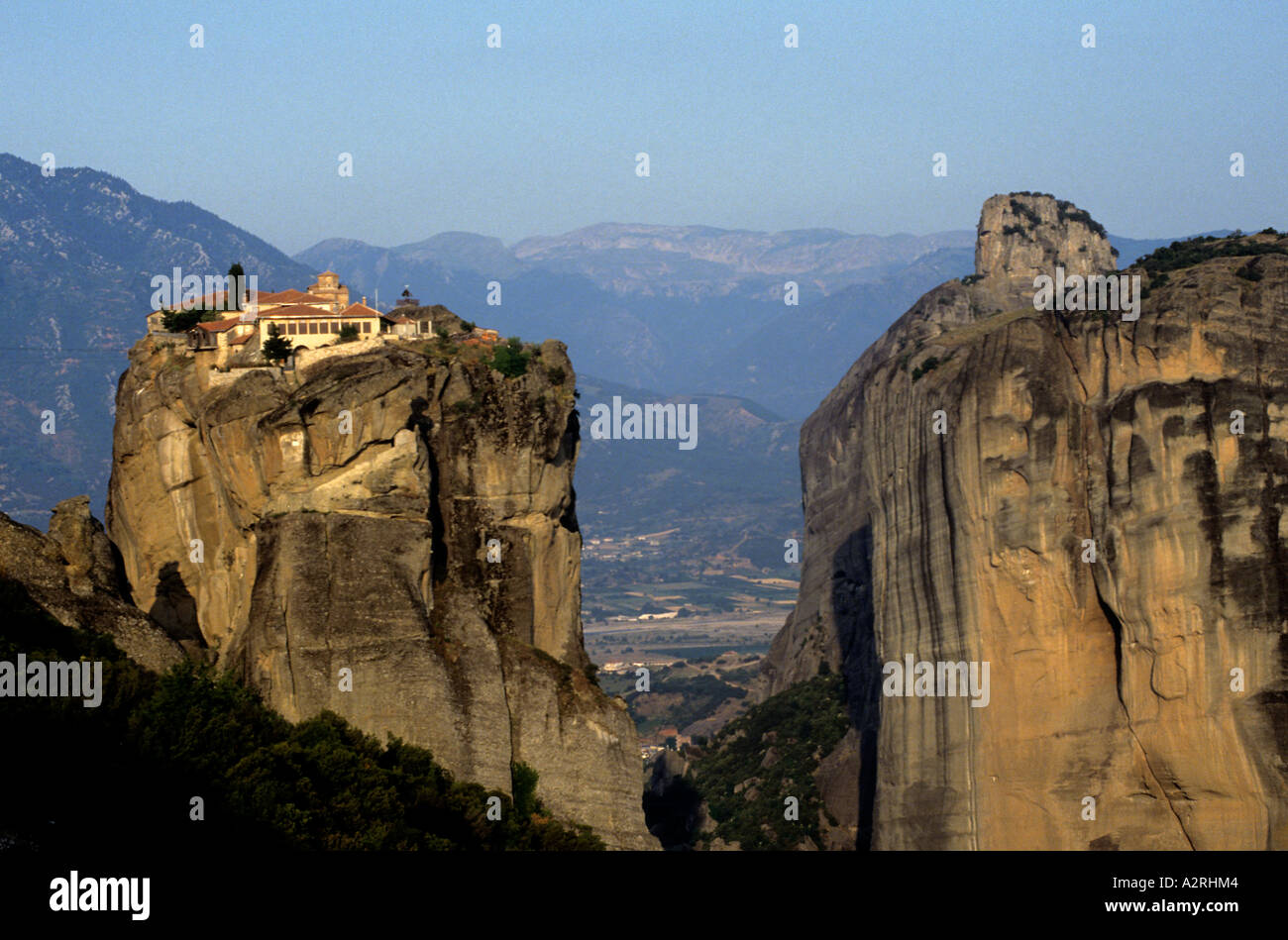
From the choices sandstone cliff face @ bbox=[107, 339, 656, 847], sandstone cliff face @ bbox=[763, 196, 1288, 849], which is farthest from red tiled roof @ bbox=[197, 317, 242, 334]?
sandstone cliff face @ bbox=[763, 196, 1288, 849]

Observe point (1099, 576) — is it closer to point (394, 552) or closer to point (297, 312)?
point (297, 312)

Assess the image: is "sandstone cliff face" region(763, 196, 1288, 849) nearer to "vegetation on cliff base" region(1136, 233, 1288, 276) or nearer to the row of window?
"vegetation on cliff base" region(1136, 233, 1288, 276)

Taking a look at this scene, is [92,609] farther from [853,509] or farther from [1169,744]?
[853,509]

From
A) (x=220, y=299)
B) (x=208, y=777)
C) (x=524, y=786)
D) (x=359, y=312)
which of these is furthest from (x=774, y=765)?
(x=208, y=777)

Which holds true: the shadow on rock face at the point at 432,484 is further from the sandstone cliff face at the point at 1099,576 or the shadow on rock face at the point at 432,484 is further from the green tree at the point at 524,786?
the sandstone cliff face at the point at 1099,576

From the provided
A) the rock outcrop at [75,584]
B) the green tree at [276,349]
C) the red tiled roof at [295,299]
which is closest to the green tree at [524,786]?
the rock outcrop at [75,584]

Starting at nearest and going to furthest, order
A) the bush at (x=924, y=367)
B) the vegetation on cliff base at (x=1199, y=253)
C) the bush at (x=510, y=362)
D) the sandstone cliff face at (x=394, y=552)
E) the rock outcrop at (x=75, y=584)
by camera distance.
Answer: the rock outcrop at (x=75, y=584), the sandstone cliff face at (x=394, y=552), the bush at (x=510, y=362), the vegetation on cliff base at (x=1199, y=253), the bush at (x=924, y=367)
